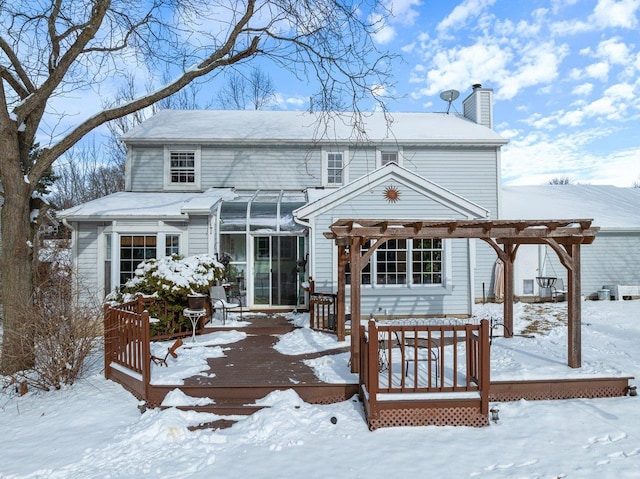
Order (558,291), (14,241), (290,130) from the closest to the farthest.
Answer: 1. (14,241)
2. (558,291)
3. (290,130)

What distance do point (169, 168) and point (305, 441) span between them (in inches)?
434

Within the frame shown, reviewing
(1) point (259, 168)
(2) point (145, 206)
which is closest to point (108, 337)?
(2) point (145, 206)

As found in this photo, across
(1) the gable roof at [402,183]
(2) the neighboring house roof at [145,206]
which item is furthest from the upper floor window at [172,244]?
(1) the gable roof at [402,183]

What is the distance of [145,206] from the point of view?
11.1 metres

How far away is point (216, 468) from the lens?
4.01m

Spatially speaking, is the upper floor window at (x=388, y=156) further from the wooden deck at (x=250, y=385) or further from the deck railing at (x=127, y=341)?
the deck railing at (x=127, y=341)

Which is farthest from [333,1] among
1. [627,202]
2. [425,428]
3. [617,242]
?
[627,202]

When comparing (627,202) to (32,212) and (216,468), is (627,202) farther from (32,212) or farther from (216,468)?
(32,212)

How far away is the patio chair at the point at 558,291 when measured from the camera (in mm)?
13641

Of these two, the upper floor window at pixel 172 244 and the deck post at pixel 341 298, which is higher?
the upper floor window at pixel 172 244

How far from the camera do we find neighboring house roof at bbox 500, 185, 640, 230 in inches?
560

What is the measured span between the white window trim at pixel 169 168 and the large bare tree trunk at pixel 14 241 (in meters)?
6.40

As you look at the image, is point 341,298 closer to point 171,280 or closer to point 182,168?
point 171,280

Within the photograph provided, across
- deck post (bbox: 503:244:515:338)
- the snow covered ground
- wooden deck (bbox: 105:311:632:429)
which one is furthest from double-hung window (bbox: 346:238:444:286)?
the snow covered ground
